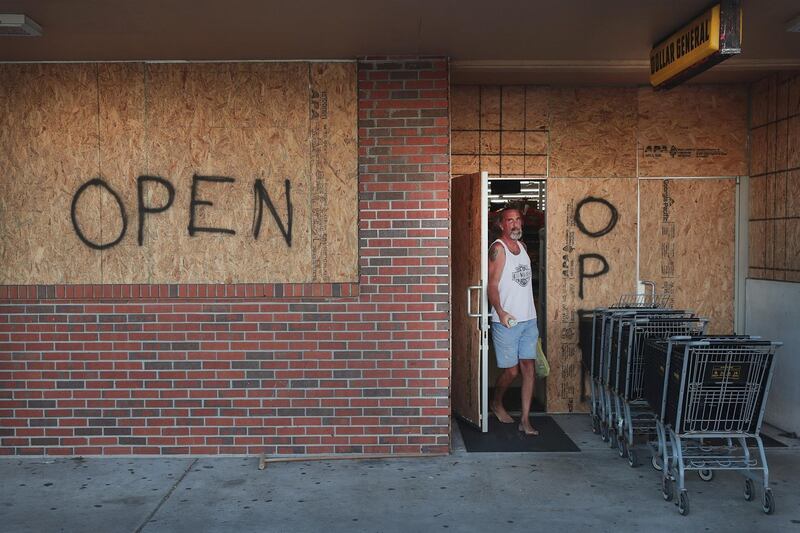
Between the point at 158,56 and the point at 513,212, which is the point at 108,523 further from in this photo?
the point at 513,212

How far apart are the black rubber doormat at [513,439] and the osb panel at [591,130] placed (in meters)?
2.55

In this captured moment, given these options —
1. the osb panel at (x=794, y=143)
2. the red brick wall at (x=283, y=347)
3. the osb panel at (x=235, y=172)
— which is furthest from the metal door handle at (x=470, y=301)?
the osb panel at (x=794, y=143)

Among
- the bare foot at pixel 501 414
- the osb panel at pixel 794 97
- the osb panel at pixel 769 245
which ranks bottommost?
the bare foot at pixel 501 414

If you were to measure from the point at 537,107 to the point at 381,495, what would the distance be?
4284 millimetres

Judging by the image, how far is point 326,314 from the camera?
6617 millimetres

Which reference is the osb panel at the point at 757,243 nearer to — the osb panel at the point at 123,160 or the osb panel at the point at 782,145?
the osb panel at the point at 782,145

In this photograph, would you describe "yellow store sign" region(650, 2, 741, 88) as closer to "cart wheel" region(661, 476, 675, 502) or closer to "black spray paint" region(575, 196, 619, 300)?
"black spray paint" region(575, 196, 619, 300)

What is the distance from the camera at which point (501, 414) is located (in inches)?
299

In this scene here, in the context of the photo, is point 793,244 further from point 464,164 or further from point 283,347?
point 283,347

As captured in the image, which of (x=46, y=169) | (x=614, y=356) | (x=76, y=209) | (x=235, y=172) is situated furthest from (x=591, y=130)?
(x=46, y=169)

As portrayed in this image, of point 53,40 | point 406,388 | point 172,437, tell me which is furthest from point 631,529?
point 53,40

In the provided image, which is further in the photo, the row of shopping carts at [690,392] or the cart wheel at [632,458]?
the cart wheel at [632,458]

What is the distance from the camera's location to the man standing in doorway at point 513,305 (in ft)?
23.7

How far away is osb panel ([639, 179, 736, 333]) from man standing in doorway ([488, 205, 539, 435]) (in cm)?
157
